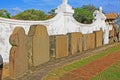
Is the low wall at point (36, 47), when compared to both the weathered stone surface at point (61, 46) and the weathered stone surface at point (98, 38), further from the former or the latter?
the weathered stone surface at point (98, 38)

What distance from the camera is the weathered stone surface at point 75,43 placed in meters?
16.4

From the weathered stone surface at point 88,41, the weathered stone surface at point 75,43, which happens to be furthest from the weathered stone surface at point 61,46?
the weathered stone surface at point 88,41

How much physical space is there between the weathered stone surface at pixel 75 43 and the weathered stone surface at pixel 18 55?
5423 mm

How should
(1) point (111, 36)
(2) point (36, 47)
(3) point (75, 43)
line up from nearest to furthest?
(2) point (36, 47)
(3) point (75, 43)
(1) point (111, 36)

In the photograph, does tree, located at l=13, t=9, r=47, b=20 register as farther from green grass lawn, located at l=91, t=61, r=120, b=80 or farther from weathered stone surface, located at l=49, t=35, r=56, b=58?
green grass lawn, located at l=91, t=61, r=120, b=80

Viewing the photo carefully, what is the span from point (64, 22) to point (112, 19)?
1204 centimetres

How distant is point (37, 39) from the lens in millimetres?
12523

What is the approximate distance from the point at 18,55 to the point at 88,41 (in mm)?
9482

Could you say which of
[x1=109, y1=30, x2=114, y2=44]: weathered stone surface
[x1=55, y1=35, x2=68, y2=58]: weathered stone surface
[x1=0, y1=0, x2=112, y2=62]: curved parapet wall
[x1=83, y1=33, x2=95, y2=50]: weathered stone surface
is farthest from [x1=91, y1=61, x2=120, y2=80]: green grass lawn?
[x1=109, y1=30, x2=114, y2=44]: weathered stone surface

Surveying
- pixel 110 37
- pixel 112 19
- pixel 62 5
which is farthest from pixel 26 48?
pixel 112 19

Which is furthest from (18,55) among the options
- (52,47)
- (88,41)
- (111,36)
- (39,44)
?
(111,36)

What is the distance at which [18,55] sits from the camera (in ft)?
33.9

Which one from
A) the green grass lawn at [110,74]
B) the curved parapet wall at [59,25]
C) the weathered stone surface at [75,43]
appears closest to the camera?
the green grass lawn at [110,74]

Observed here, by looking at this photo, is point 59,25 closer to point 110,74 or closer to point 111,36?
point 110,74
